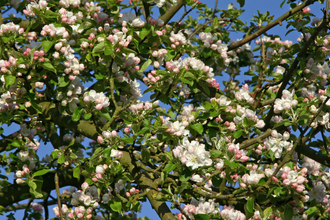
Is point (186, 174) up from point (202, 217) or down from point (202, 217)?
up

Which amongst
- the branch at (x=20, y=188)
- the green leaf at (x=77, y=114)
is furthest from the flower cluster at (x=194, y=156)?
the branch at (x=20, y=188)

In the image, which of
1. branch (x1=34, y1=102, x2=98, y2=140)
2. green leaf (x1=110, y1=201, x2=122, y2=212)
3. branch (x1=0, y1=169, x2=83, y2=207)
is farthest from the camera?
branch (x1=0, y1=169, x2=83, y2=207)

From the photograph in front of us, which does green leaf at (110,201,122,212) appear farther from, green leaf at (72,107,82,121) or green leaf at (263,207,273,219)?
green leaf at (263,207,273,219)

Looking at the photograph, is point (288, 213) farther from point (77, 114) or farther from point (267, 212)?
point (77, 114)

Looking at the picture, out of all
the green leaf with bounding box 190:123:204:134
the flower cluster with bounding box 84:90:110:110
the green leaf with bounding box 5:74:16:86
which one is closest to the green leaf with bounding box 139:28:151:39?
the flower cluster with bounding box 84:90:110:110

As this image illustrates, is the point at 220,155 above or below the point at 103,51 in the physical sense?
below

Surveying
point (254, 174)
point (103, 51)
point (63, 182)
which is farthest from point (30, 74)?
point (254, 174)

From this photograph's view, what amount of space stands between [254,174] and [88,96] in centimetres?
144

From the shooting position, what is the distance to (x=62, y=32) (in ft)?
10.8

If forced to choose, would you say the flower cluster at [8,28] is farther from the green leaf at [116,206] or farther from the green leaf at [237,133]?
the green leaf at [237,133]

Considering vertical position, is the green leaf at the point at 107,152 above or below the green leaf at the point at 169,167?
above

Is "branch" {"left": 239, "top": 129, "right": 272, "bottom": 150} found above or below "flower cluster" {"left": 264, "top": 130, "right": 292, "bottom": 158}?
above

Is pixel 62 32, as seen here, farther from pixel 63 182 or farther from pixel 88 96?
pixel 63 182

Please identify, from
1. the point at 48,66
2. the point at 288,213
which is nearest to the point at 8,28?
the point at 48,66
